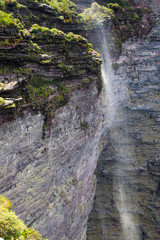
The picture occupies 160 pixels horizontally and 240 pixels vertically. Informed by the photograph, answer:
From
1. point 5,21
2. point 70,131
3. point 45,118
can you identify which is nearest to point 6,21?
A: point 5,21

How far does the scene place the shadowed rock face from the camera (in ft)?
64.6

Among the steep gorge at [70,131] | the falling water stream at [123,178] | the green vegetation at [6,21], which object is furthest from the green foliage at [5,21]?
the falling water stream at [123,178]

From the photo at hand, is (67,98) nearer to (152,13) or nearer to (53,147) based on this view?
(53,147)

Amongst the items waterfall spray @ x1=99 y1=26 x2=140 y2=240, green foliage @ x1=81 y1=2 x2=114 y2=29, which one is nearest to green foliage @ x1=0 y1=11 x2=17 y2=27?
green foliage @ x1=81 y1=2 x2=114 y2=29

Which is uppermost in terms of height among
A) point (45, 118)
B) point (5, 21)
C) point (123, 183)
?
point (5, 21)

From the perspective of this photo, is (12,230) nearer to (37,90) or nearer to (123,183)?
(37,90)

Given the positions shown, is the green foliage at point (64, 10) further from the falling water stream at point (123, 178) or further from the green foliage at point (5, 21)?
the falling water stream at point (123, 178)

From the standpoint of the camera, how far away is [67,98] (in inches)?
457

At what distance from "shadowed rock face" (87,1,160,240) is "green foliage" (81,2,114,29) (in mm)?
4652

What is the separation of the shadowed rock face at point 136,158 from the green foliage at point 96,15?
465cm

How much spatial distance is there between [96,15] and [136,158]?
48.1ft

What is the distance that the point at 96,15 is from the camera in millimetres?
15945

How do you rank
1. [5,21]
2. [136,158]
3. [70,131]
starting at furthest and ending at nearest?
[136,158]
[70,131]
[5,21]

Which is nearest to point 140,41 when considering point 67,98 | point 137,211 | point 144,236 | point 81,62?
point 81,62
